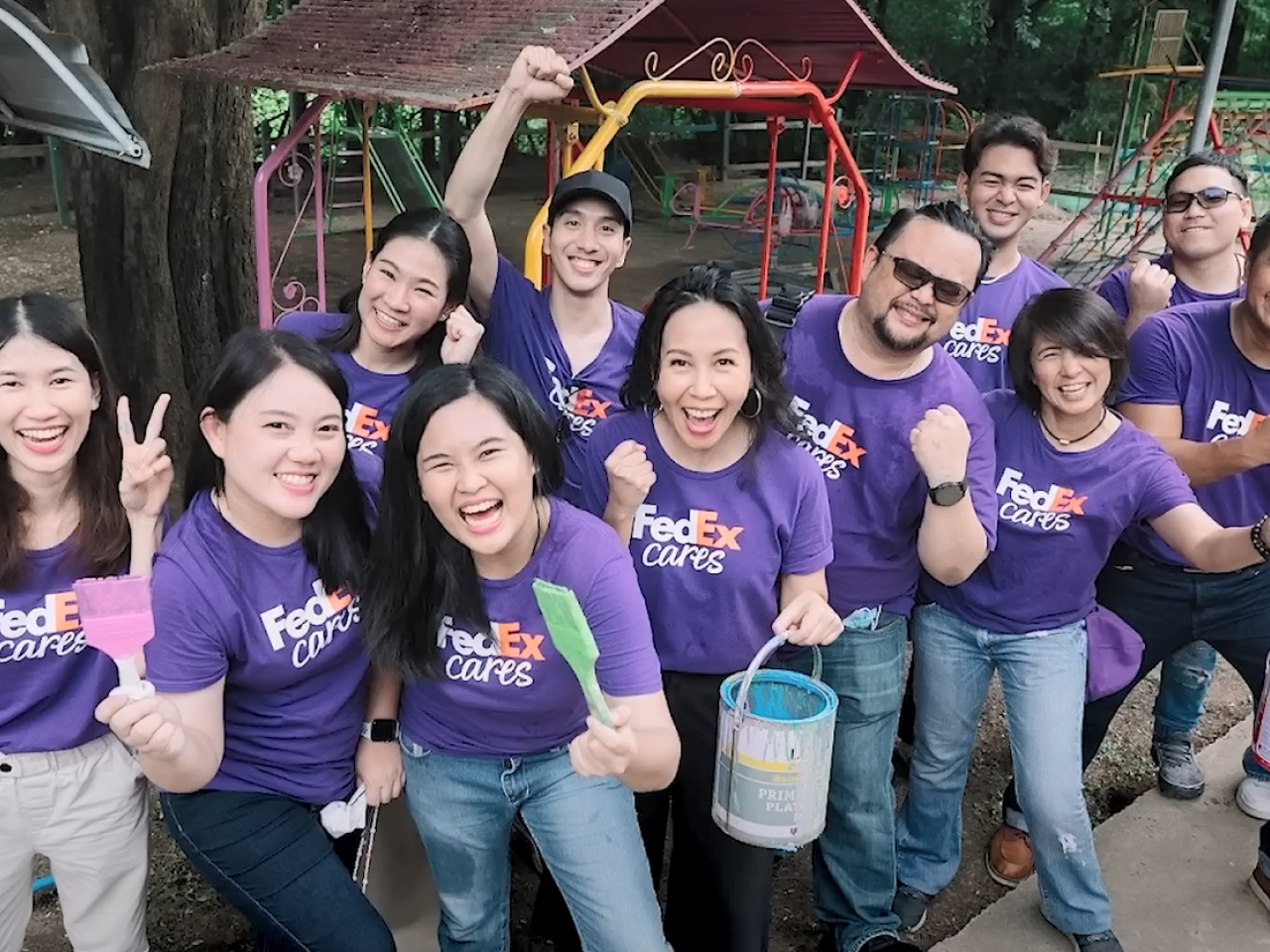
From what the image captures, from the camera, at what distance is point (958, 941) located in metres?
2.90

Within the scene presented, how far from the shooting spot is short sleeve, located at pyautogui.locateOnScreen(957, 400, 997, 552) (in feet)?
8.09

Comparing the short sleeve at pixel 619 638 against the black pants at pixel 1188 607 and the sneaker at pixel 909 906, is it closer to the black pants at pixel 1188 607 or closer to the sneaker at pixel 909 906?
the sneaker at pixel 909 906

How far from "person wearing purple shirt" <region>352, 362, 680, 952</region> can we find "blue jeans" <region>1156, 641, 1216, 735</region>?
2.28 meters

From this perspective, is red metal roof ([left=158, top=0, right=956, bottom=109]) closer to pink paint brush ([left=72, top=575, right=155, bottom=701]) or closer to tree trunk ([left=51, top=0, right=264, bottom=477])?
tree trunk ([left=51, top=0, right=264, bottom=477])

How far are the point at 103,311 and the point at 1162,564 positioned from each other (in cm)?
420

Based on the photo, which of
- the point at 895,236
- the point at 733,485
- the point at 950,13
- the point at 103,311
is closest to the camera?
the point at 733,485

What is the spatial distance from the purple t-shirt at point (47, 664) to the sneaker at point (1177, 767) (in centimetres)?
326

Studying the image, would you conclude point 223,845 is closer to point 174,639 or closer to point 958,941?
point 174,639

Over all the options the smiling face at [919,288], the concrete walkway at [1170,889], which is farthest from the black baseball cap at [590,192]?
the concrete walkway at [1170,889]

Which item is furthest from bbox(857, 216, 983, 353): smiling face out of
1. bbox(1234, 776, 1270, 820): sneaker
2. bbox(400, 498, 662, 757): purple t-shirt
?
bbox(1234, 776, 1270, 820): sneaker

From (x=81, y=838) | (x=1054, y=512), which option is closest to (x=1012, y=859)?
(x=1054, y=512)

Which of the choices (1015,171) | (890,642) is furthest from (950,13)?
(890,642)

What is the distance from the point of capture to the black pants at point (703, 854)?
7.86 feet

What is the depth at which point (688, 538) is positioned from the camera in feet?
7.63
